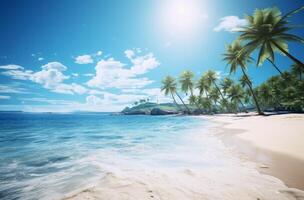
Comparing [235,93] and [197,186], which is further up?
[235,93]

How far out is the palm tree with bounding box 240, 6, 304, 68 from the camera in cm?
1823

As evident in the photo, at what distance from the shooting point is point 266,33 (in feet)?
62.0

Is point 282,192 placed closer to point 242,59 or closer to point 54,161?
point 54,161

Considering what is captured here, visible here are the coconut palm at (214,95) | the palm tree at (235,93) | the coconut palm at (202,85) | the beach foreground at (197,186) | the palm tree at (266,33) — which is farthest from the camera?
the coconut palm at (214,95)

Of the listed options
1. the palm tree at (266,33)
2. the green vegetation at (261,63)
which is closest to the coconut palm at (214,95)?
the green vegetation at (261,63)

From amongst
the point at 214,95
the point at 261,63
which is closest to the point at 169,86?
the point at 214,95

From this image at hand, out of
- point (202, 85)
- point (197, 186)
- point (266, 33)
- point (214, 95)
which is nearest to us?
point (197, 186)

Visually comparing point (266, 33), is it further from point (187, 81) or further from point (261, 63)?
point (187, 81)

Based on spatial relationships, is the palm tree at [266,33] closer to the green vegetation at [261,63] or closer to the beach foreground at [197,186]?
the green vegetation at [261,63]

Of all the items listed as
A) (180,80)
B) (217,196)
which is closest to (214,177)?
(217,196)

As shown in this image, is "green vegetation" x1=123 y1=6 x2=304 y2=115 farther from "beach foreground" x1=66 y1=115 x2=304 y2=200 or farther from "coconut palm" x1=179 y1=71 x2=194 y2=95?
"beach foreground" x1=66 y1=115 x2=304 y2=200

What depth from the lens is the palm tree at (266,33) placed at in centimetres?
1823

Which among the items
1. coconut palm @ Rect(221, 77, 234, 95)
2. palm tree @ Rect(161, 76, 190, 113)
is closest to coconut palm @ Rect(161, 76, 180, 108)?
palm tree @ Rect(161, 76, 190, 113)

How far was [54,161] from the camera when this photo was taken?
8.33 metres
